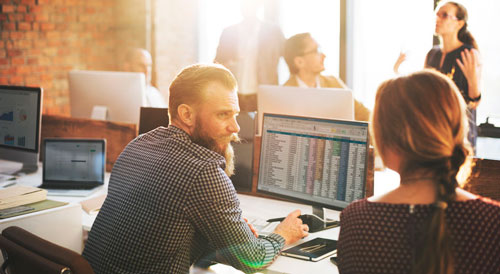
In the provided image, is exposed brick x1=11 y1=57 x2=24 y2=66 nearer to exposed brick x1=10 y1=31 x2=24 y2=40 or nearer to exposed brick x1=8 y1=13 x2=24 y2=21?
exposed brick x1=10 y1=31 x2=24 y2=40

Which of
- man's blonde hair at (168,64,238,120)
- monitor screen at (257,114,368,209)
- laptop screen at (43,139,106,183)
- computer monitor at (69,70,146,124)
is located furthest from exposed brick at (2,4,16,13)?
man's blonde hair at (168,64,238,120)

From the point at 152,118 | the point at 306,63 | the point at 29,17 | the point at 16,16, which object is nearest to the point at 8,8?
the point at 16,16

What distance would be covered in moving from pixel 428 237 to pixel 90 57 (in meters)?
4.81

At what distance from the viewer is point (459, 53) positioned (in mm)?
3668

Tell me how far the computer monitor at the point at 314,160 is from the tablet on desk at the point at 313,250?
15 centimetres

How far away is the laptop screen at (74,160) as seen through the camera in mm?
2580

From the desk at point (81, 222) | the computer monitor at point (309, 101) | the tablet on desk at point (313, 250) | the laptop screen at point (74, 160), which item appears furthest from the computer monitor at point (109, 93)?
the tablet on desk at point (313, 250)

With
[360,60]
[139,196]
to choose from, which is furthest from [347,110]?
Answer: [360,60]

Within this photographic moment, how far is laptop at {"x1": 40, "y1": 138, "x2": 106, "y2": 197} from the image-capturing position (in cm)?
258

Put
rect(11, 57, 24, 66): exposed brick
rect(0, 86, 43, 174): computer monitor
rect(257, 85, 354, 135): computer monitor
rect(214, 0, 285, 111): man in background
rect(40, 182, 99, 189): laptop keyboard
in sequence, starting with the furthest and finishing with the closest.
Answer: rect(214, 0, 285, 111): man in background → rect(11, 57, 24, 66): exposed brick → rect(0, 86, 43, 174): computer monitor → rect(40, 182, 99, 189): laptop keyboard → rect(257, 85, 354, 135): computer monitor

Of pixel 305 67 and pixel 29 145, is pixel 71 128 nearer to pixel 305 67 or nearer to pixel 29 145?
pixel 29 145

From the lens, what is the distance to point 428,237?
3.45 feet

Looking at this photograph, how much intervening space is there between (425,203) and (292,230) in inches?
31.4

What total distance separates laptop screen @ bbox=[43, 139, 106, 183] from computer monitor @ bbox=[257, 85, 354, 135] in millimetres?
854
